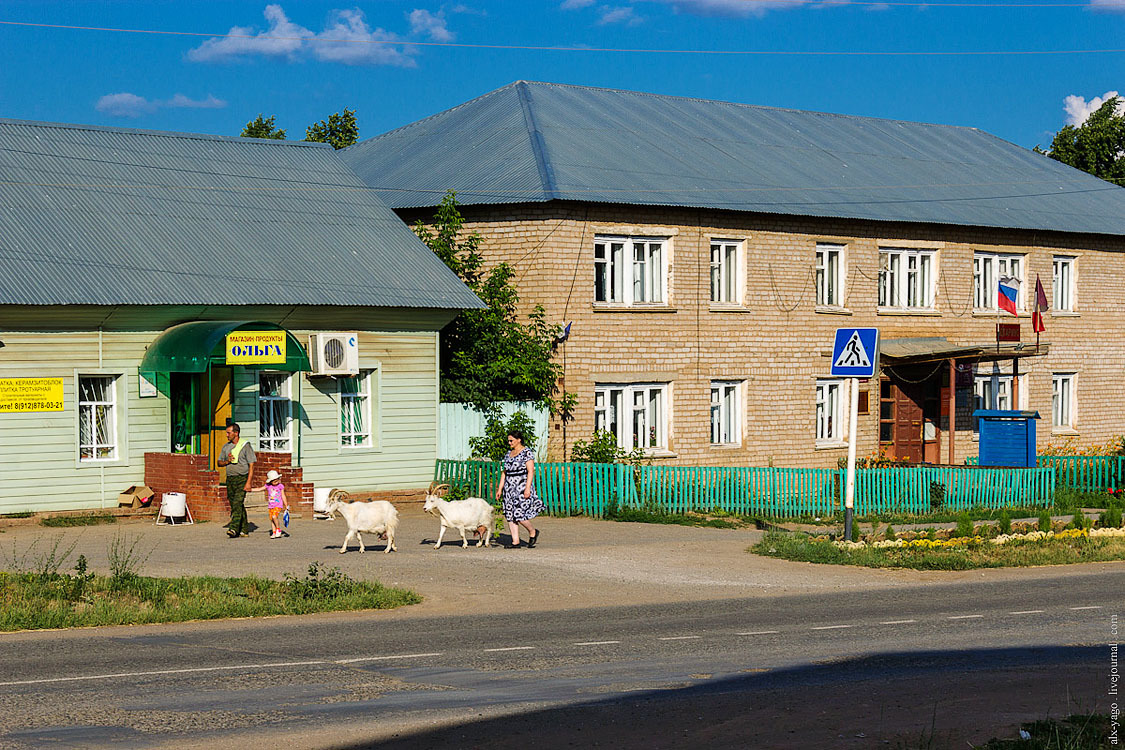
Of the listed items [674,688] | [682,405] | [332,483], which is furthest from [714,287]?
[674,688]

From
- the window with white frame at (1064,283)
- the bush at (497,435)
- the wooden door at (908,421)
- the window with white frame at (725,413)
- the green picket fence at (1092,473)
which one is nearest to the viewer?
the bush at (497,435)

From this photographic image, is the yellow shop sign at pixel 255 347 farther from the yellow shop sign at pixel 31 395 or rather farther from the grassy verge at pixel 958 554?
the grassy verge at pixel 958 554

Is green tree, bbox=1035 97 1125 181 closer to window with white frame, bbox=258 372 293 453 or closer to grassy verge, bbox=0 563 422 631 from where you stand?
window with white frame, bbox=258 372 293 453

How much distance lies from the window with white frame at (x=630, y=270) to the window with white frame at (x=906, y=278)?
684cm

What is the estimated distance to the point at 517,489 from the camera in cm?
1980

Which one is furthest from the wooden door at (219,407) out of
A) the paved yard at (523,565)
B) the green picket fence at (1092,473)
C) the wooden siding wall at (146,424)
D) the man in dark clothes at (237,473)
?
the green picket fence at (1092,473)

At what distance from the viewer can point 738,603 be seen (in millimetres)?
15188

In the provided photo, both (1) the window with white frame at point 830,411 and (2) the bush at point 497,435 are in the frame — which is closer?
(2) the bush at point 497,435

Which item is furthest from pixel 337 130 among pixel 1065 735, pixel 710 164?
pixel 1065 735

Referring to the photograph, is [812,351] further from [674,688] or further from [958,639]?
[674,688]

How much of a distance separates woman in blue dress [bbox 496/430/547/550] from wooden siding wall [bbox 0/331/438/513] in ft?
23.8

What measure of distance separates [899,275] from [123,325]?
19594mm

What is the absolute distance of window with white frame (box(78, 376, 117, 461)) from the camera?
23500mm

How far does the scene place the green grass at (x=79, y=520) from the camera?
74.1 feet
